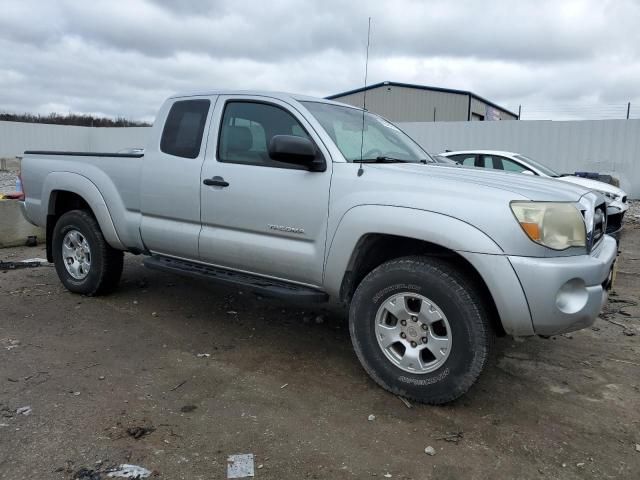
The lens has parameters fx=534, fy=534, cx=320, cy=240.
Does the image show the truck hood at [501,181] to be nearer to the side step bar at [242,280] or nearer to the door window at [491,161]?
the side step bar at [242,280]

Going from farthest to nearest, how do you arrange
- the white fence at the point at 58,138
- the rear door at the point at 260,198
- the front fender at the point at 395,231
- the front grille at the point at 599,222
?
the white fence at the point at 58,138
the rear door at the point at 260,198
the front grille at the point at 599,222
the front fender at the point at 395,231

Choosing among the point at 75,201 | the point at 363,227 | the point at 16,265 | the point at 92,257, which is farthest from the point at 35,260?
the point at 363,227

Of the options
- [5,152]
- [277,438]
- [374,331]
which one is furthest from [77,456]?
[5,152]

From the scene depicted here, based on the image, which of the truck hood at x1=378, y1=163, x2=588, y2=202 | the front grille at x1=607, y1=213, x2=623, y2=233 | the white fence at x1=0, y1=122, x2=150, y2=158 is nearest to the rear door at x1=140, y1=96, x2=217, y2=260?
the truck hood at x1=378, y1=163, x2=588, y2=202

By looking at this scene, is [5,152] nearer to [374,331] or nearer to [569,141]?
[569,141]

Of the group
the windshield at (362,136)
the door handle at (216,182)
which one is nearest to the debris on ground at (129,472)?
the door handle at (216,182)

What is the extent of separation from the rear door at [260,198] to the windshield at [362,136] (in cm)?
19

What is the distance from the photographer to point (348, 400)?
331cm

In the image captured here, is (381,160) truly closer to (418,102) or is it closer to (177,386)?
(177,386)

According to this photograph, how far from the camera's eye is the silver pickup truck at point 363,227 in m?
2.91

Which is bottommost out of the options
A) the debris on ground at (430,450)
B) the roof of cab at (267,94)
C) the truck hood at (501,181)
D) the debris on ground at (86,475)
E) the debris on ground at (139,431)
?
the debris on ground at (86,475)

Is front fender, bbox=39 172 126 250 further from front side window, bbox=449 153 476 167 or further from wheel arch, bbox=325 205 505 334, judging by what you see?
front side window, bbox=449 153 476 167

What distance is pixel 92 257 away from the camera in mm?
5090

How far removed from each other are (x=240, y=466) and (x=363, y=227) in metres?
1.52
